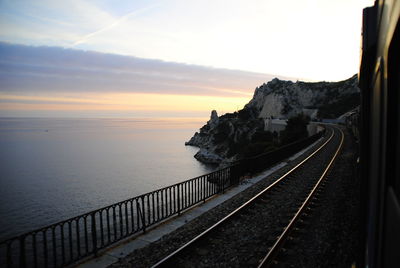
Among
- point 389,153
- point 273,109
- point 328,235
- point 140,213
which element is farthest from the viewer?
point 273,109

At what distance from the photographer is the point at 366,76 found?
3.00 metres

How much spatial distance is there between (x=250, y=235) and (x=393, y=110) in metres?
7.11

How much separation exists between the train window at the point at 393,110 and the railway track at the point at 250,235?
17.5 feet

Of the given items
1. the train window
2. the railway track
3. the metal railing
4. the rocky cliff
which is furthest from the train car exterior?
the rocky cliff

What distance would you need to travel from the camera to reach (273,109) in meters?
129

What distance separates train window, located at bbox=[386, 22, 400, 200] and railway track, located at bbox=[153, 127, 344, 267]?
5.34m

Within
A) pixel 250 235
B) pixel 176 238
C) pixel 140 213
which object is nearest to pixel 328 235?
pixel 250 235

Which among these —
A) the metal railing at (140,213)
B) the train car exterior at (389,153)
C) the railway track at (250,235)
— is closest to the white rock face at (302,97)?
the metal railing at (140,213)

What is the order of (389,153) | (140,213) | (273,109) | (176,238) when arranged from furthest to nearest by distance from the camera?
(273,109) < (140,213) < (176,238) < (389,153)

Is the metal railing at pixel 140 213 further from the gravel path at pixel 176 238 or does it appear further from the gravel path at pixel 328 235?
the gravel path at pixel 328 235

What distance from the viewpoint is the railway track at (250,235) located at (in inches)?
259

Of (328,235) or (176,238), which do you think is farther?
(176,238)

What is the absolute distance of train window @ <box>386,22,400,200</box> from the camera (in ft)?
4.81

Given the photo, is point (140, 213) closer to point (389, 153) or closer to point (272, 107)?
point (389, 153)
